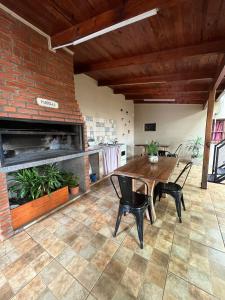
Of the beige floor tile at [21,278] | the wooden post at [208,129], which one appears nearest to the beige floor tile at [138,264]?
the beige floor tile at [21,278]

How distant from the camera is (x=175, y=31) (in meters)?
1.95

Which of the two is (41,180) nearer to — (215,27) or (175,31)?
(175,31)

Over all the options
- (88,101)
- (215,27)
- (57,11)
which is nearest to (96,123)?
(88,101)

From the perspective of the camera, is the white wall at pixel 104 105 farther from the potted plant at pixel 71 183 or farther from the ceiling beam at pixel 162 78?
the potted plant at pixel 71 183

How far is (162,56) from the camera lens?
2.39 m

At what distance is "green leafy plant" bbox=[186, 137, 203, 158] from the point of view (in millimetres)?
5936

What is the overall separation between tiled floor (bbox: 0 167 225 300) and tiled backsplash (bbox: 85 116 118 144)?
2401 millimetres

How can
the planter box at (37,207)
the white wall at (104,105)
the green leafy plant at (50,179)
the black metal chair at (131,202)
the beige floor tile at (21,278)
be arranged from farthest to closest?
1. the white wall at (104,105)
2. the green leafy plant at (50,179)
3. the planter box at (37,207)
4. the black metal chair at (131,202)
5. the beige floor tile at (21,278)

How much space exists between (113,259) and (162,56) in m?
3.06

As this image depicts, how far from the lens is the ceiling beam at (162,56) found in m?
2.06

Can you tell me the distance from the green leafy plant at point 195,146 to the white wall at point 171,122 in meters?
0.18

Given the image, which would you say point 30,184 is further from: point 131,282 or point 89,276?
point 131,282

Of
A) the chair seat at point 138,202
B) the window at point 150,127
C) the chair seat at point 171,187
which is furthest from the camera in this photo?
the window at point 150,127

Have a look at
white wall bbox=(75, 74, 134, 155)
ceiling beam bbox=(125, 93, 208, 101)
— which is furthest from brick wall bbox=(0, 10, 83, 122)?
ceiling beam bbox=(125, 93, 208, 101)
